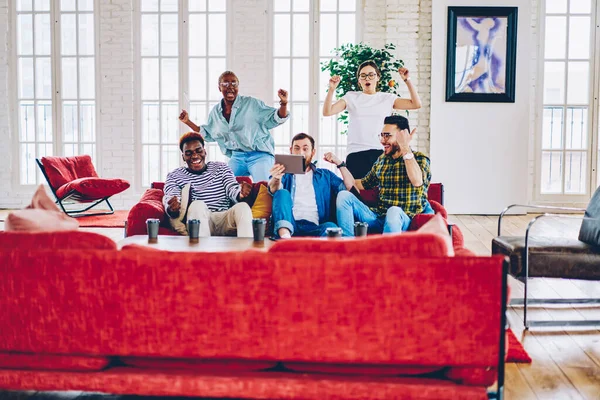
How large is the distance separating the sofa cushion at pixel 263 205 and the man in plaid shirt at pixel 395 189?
53 centimetres

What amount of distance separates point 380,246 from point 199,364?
0.78 meters

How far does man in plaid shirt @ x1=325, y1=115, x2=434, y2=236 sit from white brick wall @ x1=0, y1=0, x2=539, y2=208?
178 inches

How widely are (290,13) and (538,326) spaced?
6428 millimetres

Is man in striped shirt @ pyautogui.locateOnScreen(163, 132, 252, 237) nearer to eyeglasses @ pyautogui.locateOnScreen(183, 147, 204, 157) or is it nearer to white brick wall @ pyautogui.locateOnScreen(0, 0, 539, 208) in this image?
eyeglasses @ pyautogui.locateOnScreen(183, 147, 204, 157)

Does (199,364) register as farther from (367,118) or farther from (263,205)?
(367,118)

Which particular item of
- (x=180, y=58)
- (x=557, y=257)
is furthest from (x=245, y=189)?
(x=180, y=58)

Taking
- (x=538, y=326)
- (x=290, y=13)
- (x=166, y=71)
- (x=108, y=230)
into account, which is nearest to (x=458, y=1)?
(x=290, y=13)

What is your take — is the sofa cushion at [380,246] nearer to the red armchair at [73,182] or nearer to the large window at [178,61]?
the red armchair at [73,182]

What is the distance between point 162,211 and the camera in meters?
4.96

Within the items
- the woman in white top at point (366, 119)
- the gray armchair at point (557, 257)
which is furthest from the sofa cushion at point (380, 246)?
the woman in white top at point (366, 119)

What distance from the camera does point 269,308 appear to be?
7.91 ft

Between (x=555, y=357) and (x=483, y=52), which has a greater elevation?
(x=483, y=52)

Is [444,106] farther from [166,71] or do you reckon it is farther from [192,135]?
[192,135]

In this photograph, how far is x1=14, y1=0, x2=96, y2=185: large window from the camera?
9.53 metres
